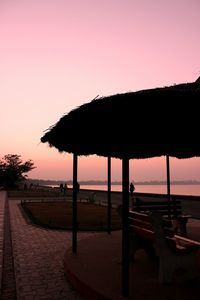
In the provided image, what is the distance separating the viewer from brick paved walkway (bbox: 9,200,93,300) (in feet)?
18.8

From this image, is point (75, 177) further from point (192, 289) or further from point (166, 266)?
point (192, 289)

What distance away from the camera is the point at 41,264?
755 cm

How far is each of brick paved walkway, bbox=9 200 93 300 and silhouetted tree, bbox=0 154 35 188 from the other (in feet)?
216

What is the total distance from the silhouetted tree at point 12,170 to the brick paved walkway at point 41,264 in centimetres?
6571

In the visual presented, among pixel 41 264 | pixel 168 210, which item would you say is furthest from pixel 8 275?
pixel 168 210

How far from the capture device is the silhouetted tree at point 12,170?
75.7 meters

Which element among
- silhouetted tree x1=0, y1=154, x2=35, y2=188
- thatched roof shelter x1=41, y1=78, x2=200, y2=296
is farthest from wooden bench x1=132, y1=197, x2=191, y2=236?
silhouetted tree x1=0, y1=154, x2=35, y2=188

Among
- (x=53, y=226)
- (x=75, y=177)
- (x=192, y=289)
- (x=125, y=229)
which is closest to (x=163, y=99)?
(x=125, y=229)

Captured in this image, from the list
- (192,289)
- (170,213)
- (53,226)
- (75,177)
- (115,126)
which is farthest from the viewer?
(53,226)

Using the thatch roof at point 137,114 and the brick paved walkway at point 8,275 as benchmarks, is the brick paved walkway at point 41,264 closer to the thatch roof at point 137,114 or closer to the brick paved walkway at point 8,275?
the brick paved walkway at point 8,275

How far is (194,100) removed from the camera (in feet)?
14.3

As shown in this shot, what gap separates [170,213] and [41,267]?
4.26 m

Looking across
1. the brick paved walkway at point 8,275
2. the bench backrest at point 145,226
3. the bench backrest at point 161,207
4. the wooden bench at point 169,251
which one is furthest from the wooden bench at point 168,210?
the brick paved walkway at point 8,275

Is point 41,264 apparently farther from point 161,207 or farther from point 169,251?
point 161,207
